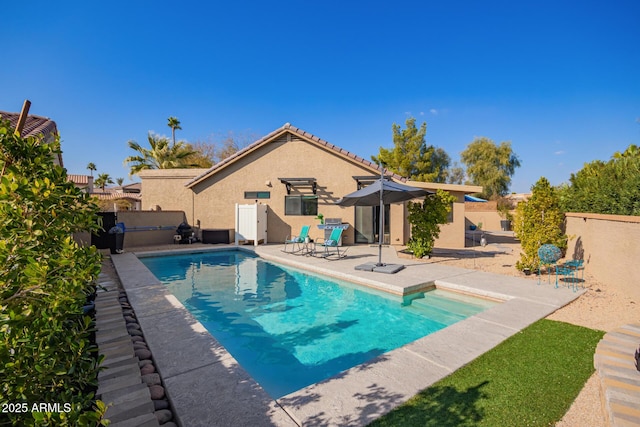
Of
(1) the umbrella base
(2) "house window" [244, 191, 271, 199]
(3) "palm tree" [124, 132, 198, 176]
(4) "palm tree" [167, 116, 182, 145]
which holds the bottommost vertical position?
(1) the umbrella base

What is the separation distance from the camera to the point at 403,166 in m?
37.0

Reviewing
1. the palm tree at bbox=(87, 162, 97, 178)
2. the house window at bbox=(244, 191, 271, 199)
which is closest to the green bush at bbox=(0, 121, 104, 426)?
the house window at bbox=(244, 191, 271, 199)

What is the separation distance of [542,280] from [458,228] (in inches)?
322

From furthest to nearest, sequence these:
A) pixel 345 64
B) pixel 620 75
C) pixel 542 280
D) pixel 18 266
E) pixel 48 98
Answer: pixel 345 64 → pixel 620 75 → pixel 48 98 → pixel 542 280 → pixel 18 266

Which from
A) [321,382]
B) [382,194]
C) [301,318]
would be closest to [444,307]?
[301,318]

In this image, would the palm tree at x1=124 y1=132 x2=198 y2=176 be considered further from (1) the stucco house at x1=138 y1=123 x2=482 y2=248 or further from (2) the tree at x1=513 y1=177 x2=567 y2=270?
(2) the tree at x1=513 y1=177 x2=567 y2=270

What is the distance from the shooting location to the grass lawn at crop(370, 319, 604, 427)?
2.71 meters

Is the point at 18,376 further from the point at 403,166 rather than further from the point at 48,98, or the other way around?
the point at 403,166

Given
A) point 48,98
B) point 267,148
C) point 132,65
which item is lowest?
point 267,148

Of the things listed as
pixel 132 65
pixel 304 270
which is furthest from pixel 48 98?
pixel 304 270

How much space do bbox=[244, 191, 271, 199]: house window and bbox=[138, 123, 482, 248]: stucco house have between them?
0.06 meters

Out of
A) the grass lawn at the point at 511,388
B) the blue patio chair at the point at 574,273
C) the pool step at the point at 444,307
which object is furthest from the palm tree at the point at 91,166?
the blue patio chair at the point at 574,273

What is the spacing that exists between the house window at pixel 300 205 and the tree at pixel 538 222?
10.1 metres

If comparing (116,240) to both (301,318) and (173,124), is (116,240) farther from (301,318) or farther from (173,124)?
(173,124)
